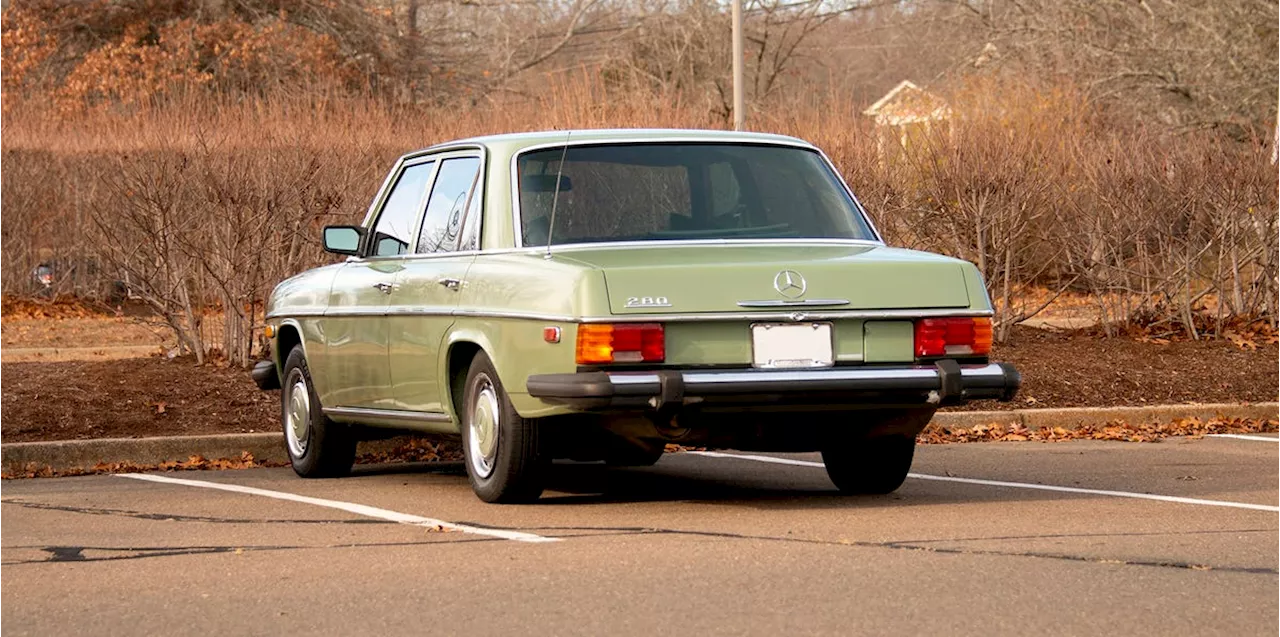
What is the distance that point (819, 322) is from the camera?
8219 millimetres

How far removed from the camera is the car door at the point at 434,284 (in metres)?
9.23

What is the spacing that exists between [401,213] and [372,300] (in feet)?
1.80

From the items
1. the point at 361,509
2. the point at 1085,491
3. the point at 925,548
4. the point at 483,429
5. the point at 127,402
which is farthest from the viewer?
the point at 127,402

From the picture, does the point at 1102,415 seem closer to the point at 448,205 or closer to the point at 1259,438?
the point at 1259,438

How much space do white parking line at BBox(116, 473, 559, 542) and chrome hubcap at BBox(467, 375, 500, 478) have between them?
0.41 m

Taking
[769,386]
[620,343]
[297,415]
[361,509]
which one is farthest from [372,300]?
[769,386]

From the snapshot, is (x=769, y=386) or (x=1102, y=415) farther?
(x=1102, y=415)

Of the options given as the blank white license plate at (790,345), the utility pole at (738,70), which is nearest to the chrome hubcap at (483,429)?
the blank white license plate at (790,345)

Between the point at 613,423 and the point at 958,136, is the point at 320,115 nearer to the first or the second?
the point at 958,136

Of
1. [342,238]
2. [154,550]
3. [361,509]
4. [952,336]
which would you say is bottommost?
[361,509]

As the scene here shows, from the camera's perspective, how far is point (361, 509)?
30.1ft

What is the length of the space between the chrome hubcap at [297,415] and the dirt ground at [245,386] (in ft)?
4.58

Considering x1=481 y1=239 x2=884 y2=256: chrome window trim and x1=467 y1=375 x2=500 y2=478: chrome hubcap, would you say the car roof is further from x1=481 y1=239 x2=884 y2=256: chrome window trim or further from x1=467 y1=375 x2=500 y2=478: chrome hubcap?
x1=467 y1=375 x2=500 y2=478: chrome hubcap

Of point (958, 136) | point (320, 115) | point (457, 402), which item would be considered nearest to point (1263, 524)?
point (457, 402)
